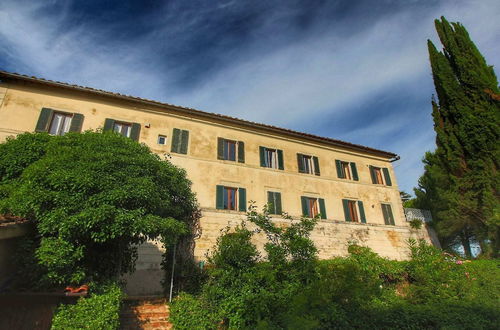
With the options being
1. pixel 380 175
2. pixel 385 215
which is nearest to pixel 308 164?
pixel 380 175

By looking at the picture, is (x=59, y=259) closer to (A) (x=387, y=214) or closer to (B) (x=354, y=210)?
(B) (x=354, y=210)

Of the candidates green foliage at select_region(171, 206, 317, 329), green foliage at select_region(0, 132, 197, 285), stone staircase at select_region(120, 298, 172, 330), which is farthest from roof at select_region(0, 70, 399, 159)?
stone staircase at select_region(120, 298, 172, 330)

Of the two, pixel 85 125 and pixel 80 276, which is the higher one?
pixel 85 125

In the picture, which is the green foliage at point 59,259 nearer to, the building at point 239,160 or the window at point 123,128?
the building at point 239,160

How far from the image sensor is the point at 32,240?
289 inches

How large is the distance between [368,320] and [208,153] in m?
11.5

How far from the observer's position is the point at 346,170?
2084cm

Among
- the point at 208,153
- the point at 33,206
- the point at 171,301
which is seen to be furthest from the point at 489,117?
the point at 33,206

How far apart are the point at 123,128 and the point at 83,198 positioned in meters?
9.06

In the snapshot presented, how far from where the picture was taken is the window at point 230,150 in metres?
17.2

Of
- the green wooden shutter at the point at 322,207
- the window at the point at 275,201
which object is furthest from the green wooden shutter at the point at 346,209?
the window at the point at 275,201

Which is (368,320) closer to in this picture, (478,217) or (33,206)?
(33,206)

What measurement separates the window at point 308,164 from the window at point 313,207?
6.43ft

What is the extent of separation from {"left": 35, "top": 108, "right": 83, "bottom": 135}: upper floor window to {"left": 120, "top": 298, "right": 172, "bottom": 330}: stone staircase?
361 inches
